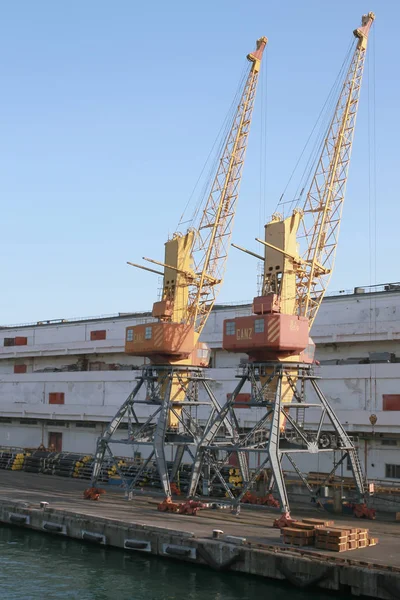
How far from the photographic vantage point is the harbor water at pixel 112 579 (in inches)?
1138

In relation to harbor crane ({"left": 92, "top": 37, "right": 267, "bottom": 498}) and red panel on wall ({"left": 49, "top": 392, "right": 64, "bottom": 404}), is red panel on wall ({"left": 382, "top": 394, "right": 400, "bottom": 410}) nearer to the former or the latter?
harbor crane ({"left": 92, "top": 37, "right": 267, "bottom": 498})

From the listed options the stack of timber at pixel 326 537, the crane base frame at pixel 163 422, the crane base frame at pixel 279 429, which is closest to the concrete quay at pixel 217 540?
the stack of timber at pixel 326 537

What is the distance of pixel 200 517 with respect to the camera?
131 ft

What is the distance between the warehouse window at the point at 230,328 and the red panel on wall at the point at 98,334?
95.3ft

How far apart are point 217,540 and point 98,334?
40.8m

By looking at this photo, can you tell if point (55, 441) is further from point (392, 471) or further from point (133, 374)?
point (392, 471)

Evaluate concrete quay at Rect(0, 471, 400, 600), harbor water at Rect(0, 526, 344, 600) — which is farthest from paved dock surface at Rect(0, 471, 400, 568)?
harbor water at Rect(0, 526, 344, 600)

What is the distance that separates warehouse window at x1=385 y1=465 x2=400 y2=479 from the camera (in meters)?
48.8

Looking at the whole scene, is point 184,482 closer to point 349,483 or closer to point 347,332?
point 349,483

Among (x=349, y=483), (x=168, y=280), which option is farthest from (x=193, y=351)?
(x=349, y=483)

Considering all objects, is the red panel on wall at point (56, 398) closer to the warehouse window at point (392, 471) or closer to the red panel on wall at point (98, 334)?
the red panel on wall at point (98, 334)

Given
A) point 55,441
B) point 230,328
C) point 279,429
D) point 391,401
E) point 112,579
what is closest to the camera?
point 112,579

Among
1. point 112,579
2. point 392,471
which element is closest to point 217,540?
point 112,579

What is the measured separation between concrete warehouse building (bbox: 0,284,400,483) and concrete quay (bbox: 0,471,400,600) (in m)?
9.62
